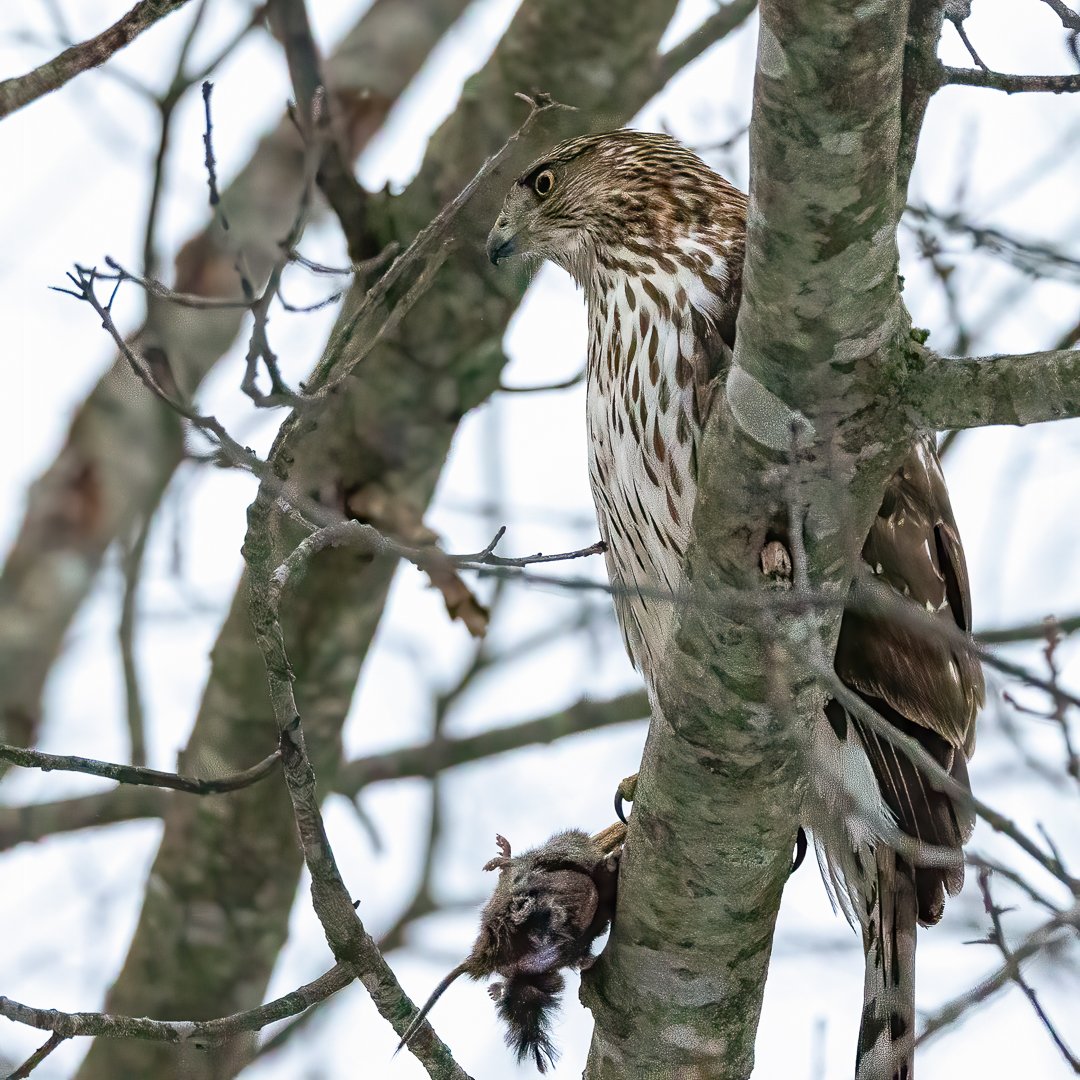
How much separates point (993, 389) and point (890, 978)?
68.7 inches

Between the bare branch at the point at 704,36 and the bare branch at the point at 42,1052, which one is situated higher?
the bare branch at the point at 704,36

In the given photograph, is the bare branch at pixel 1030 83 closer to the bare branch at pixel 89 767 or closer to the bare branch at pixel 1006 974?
the bare branch at pixel 1006 974

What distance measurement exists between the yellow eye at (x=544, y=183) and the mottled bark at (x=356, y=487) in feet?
1.66

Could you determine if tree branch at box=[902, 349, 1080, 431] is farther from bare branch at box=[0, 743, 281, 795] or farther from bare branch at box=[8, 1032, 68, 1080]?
bare branch at box=[8, 1032, 68, 1080]

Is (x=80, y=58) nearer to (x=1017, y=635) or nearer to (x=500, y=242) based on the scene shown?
(x=500, y=242)

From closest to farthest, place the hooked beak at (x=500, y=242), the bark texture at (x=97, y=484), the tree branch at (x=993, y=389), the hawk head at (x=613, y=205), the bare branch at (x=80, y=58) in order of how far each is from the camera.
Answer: the tree branch at (x=993, y=389) → the bare branch at (x=80, y=58) → the hawk head at (x=613, y=205) → the hooked beak at (x=500, y=242) → the bark texture at (x=97, y=484)

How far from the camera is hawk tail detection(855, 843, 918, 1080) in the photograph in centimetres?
359

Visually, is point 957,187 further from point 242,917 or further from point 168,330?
point 242,917

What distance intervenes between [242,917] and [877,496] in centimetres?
359

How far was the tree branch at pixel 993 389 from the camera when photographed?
8.14ft

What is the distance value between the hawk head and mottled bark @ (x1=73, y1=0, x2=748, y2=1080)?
0.50 metres

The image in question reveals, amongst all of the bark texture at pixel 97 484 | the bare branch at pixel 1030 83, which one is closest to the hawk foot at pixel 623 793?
the bare branch at pixel 1030 83

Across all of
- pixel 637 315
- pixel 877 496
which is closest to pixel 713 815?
pixel 877 496

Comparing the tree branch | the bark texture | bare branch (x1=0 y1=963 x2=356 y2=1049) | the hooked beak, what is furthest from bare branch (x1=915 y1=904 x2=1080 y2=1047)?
the bark texture
